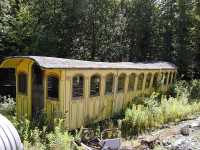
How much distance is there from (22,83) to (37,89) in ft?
2.08

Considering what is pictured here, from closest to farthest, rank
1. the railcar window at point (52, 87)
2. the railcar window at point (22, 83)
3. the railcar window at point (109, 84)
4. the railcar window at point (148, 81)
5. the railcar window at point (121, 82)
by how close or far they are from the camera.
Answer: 1. the railcar window at point (52, 87)
2. the railcar window at point (22, 83)
3. the railcar window at point (109, 84)
4. the railcar window at point (121, 82)
5. the railcar window at point (148, 81)

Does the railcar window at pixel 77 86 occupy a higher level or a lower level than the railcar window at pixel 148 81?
higher

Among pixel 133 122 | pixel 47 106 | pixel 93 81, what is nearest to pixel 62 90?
pixel 47 106

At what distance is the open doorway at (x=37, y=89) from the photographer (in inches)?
482

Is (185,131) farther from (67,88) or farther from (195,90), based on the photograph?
(195,90)

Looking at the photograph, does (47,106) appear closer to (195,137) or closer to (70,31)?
(195,137)

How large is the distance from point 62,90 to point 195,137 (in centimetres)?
434

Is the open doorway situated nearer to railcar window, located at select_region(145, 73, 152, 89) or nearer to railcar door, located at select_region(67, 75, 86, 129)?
railcar door, located at select_region(67, 75, 86, 129)

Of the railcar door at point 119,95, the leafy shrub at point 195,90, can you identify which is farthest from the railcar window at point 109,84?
the leafy shrub at point 195,90

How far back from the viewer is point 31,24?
23.0m

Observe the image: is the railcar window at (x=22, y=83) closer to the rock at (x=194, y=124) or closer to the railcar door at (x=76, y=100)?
the railcar door at (x=76, y=100)

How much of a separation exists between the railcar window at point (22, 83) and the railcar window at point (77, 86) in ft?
6.00

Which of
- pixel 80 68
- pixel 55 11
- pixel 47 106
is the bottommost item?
pixel 47 106

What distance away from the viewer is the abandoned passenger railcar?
1139cm
